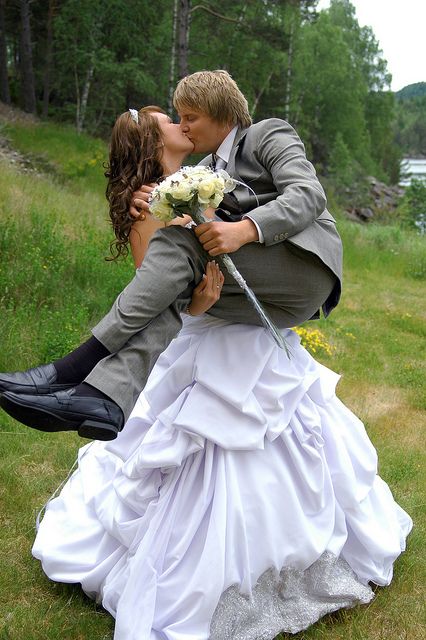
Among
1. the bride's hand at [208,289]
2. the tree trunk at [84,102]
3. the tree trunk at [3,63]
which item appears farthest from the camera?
the tree trunk at [3,63]

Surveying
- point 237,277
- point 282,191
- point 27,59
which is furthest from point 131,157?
point 27,59

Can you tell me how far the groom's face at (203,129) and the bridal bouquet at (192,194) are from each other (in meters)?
0.43

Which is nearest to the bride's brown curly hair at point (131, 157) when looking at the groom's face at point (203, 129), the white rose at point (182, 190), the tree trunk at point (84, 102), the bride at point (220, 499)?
the bride at point (220, 499)

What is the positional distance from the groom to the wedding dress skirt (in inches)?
12.9

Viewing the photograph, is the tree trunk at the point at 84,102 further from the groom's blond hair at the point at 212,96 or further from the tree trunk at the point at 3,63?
the groom's blond hair at the point at 212,96

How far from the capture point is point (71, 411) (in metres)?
2.80

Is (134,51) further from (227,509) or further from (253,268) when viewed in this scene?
(227,509)

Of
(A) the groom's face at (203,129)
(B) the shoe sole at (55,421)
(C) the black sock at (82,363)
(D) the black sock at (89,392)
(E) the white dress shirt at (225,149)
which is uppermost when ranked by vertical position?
(A) the groom's face at (203,129)

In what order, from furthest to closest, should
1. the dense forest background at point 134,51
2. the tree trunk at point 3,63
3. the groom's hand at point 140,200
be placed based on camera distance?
1. the tree trunk at point 3,63
2. the dense forest background at point 134,51
3. the groom's hand at point 140,200

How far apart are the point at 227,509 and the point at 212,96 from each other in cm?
177

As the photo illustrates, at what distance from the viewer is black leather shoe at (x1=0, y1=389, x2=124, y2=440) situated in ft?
9.16

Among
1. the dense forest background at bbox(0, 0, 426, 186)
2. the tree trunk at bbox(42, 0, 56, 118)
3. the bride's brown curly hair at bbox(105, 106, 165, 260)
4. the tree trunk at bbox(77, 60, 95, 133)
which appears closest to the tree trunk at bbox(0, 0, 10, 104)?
the dense forest background at bbox(0, 0, 426, 186)

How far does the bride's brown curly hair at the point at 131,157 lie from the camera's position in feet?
11.7

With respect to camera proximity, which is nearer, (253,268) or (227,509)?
(253,268)
